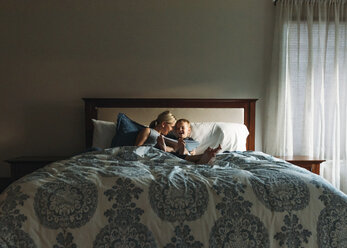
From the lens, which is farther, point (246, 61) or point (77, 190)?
point (246, 61)

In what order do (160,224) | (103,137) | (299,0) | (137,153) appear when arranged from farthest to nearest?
1. (299,0)
2. (103,137)
3. (137,153)
4. (160,224)

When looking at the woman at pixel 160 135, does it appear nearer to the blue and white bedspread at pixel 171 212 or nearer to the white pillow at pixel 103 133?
the white pillow at pixel 103 133

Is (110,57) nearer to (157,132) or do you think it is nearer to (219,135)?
(157,132)

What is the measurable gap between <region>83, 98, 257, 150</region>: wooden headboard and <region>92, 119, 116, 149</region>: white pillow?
212mm

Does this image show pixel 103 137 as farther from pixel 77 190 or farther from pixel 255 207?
pixel 255 207

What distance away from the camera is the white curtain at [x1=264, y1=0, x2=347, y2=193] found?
362 centimetres

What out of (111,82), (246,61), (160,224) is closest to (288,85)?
(246,61)

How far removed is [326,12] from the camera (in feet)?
11.9

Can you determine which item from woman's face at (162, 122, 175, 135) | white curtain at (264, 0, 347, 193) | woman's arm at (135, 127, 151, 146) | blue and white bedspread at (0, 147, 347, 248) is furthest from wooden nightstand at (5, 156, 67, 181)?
white curtain at (264, 0, 347, 193)

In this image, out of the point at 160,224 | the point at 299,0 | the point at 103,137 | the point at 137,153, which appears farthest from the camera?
the point at 299,0

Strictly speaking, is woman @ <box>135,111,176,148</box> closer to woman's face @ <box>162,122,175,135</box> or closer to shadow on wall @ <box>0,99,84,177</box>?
woman's face @ <box>162,122,175,135</box>

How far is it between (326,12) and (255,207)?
2889mm

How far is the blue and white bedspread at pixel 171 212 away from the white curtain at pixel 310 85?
1.96 meters

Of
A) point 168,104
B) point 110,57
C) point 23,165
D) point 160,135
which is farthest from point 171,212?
point 110,57
